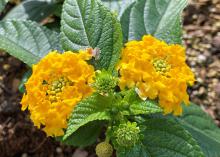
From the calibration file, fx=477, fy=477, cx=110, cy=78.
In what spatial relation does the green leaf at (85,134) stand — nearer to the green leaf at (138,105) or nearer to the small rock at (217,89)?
the green leaf at (138,105)

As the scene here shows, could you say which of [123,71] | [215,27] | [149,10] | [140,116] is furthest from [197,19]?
[123,71]

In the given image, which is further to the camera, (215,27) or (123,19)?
(215,27)

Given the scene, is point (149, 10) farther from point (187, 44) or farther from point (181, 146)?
point (187, 44)

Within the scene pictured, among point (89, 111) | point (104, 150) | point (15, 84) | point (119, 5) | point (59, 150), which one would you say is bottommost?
point (59, 150)

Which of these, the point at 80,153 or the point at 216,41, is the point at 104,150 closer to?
the point at 80,153

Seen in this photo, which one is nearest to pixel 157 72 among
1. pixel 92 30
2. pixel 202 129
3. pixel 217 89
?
pixel 92 30

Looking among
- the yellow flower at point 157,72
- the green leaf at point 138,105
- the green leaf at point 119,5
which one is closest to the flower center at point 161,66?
the yellow flower at point 157,72
